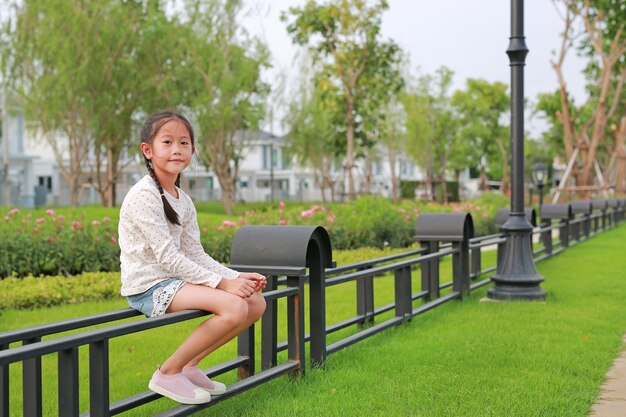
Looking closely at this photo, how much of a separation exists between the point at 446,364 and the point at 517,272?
3.45 metres

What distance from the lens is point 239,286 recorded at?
3826mm

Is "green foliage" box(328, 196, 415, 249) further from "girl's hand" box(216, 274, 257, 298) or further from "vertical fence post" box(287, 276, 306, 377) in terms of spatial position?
"girl's hand" box(216, 274, 257, 298)

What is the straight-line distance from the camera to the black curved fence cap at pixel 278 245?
4738mm

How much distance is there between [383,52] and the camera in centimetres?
3177

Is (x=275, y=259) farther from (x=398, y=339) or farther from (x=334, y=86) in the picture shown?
(x=334, y=86)

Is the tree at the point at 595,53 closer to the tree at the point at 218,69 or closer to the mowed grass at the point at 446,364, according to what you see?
the tree at the point at 218,69

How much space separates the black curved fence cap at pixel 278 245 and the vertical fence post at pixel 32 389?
180cm

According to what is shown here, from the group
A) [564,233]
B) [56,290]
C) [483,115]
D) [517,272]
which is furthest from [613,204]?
[483,115]

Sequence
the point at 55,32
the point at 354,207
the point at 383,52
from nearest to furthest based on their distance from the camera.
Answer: the point at 354,207 < the point at 55,32 < the point at 383,52

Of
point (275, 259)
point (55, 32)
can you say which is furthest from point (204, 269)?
point (55, 32)

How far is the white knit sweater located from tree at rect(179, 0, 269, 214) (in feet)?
85.0

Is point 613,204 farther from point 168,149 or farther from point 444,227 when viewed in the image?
point 168,149

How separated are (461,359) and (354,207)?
9085 mm

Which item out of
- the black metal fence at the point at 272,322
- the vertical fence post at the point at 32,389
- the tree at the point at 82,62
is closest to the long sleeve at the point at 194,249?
the black metal fence at the point at 272,322
